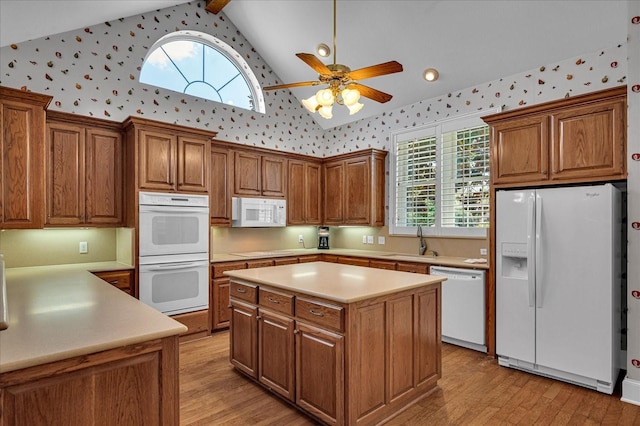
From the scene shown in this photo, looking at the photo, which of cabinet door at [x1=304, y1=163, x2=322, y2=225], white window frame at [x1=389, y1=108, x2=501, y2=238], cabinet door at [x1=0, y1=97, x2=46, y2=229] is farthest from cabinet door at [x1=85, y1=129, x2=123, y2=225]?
white window frame at [x1=389, y1=108, x2=501, y2=238]

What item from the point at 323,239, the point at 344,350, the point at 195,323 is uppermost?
the point at 323,239

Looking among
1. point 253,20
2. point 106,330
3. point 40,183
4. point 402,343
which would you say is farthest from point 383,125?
point 106,330

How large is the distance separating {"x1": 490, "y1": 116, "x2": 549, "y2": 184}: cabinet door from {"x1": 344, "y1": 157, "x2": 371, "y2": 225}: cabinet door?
77.6 inches

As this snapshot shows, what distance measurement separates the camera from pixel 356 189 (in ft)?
17.7

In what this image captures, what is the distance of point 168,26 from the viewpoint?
4.56 metres

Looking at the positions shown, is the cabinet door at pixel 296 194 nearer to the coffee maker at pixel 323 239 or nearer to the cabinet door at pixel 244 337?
the coffee maker at pixel 323 239

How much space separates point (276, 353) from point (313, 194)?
3.40 meters

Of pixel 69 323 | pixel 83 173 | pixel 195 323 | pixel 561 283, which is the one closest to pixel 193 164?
pixel 83 173

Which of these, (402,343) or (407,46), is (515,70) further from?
(402,343)

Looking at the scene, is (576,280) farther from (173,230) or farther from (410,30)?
(173,230)

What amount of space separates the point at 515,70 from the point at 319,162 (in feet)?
9.80

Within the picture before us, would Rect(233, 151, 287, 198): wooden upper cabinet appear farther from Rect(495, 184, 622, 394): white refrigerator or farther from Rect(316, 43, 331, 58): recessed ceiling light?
Rect(495, 184, 622, 394): white refrigerator

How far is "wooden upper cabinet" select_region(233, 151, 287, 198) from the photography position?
4.84 m

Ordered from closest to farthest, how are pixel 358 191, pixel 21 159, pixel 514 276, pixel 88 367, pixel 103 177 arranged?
pixel 88 367, pixel 21 159, pixel 514 276, pixel 103 177, pixel 358 191
